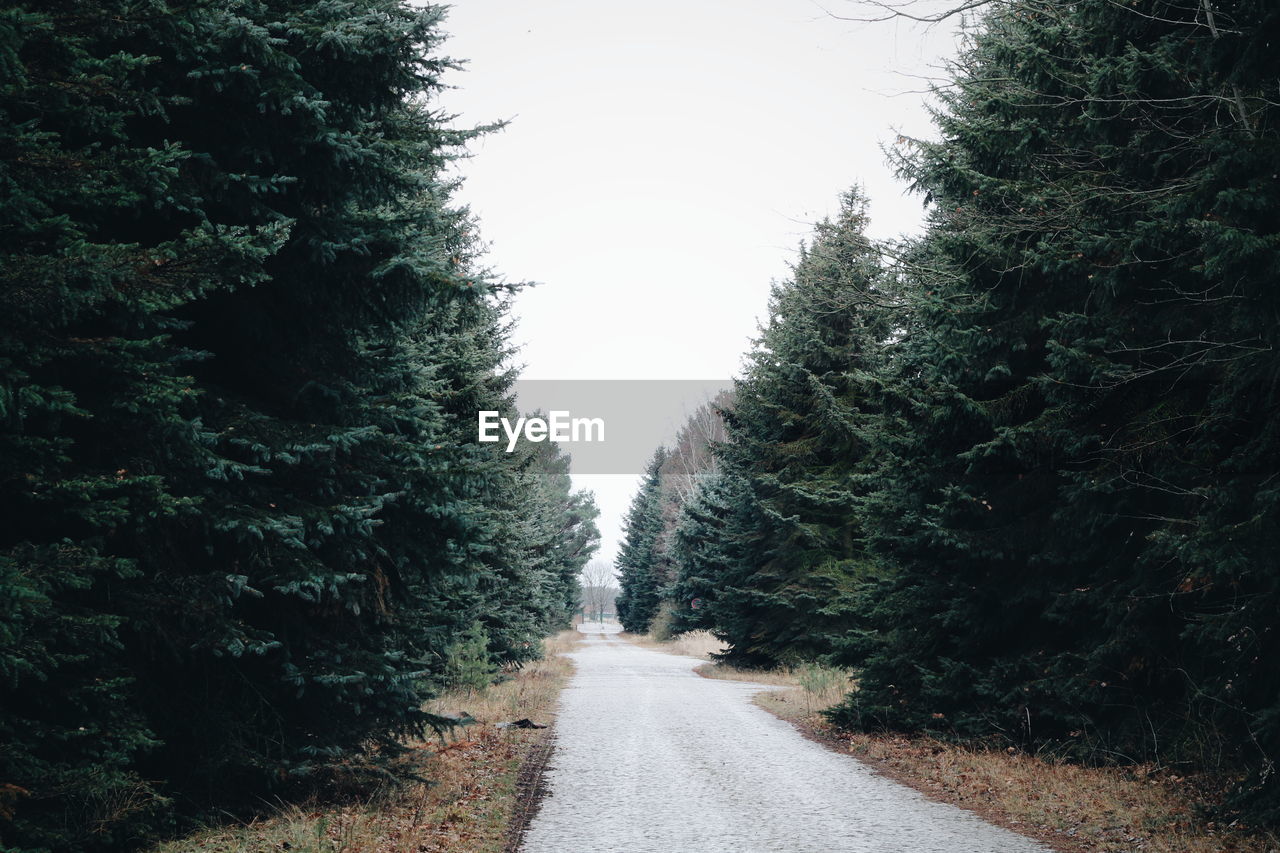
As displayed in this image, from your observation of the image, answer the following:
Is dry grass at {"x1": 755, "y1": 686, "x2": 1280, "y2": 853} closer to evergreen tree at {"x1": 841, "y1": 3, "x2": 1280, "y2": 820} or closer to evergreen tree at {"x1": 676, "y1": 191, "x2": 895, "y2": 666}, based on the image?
evergreen tree at {"x1": 841, "y1": 3, "x2": 1280, "y2": 820}

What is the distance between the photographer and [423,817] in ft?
25.9

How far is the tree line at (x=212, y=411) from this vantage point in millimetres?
5379

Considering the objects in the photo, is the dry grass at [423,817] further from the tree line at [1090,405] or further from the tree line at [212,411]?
the tree line at [1090,405]

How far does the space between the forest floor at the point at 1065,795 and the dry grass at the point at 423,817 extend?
14.9 feet

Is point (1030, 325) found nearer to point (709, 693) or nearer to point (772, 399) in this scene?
point (709, 693)

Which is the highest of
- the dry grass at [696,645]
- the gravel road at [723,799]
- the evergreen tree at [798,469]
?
the evergreen tree at [798,469]

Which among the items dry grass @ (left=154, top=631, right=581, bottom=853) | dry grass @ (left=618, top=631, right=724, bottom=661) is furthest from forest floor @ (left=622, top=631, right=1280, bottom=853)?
dry grass @ (left=618, top=631, right=724, bottom=661)

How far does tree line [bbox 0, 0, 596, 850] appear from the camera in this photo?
538 centimetres

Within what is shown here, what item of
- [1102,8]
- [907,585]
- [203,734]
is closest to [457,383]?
[907,585]

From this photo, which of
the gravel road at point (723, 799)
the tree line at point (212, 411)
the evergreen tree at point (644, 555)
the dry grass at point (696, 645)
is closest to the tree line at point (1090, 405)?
the gravel road at point (723, 799)

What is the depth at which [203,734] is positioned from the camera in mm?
6816

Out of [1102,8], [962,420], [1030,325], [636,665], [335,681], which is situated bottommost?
[636,665]

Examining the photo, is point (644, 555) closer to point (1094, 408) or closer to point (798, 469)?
point (798, 469)

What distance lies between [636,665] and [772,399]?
13486 millimetres
